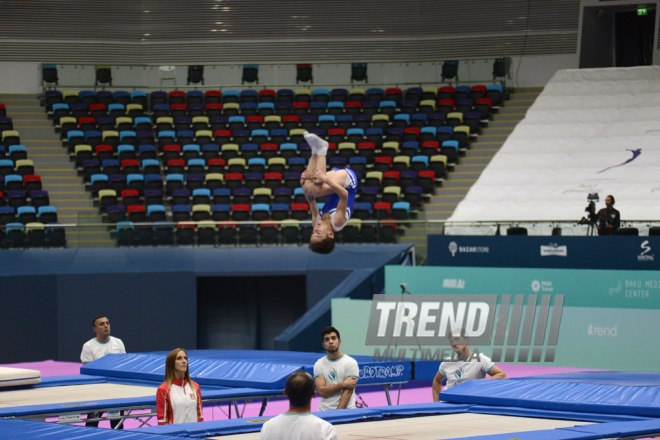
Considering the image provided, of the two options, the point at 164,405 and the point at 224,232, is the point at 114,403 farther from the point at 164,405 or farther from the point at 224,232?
the point at 224,232

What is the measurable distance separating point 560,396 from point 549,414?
25 centimetres

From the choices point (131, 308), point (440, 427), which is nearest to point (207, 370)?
point (440, 427)

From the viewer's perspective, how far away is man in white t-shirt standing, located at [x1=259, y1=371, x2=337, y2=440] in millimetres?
4039

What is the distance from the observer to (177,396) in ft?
19.7

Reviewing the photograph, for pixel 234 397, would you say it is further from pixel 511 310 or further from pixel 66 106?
pixel 66 106

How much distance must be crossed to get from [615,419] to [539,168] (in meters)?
13.6

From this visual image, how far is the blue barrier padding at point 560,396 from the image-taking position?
227 inches

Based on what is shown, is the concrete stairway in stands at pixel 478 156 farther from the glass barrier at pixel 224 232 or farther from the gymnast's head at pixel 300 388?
the gymnast's head at pixel 300 388

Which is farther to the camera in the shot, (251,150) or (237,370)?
(251,150)

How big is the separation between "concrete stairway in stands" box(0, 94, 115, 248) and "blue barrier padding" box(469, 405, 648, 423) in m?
11.0

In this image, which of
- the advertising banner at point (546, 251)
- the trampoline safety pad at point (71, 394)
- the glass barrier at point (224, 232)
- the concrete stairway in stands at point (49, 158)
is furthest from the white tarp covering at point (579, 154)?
the trampoline safety pad at point (71, 394)

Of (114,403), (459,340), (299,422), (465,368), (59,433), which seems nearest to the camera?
(299,422)

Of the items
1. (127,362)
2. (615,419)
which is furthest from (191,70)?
(615,419)

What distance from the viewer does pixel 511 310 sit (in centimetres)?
1241
